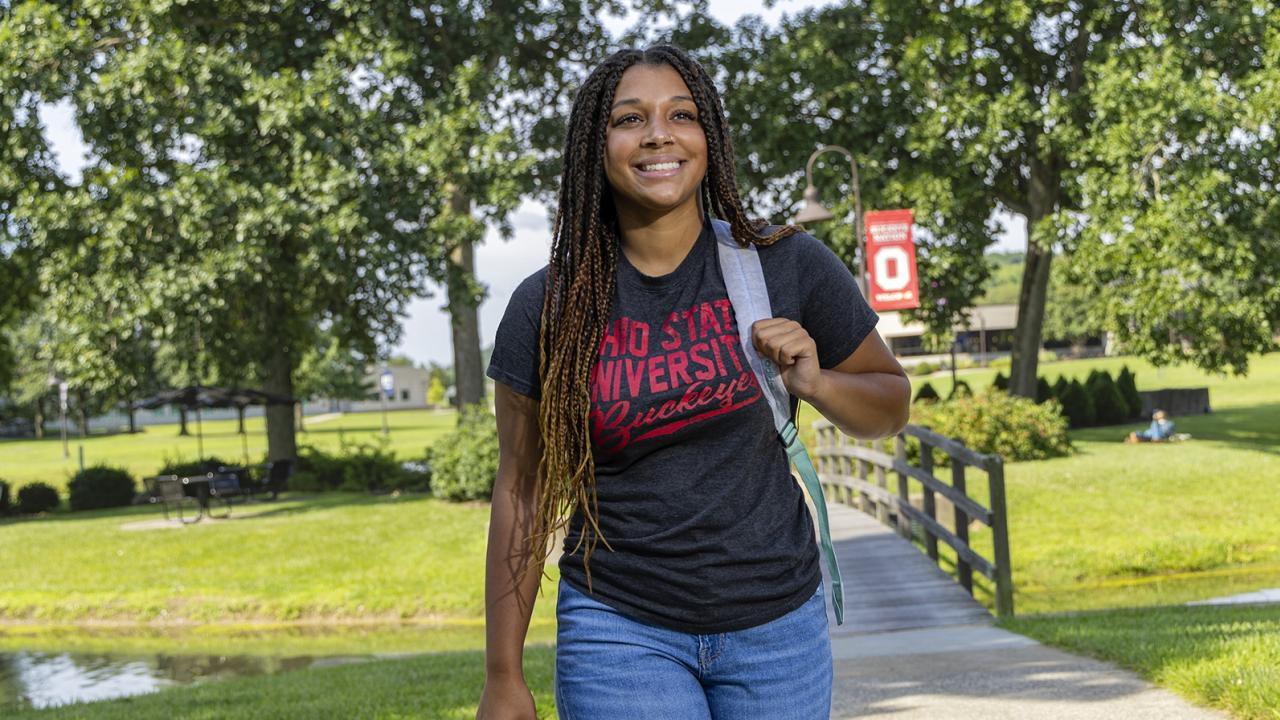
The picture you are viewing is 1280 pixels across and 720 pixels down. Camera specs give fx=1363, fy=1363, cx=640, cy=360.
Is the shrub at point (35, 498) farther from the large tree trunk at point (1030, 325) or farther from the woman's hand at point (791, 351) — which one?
the woman's hand at point (791, 351)

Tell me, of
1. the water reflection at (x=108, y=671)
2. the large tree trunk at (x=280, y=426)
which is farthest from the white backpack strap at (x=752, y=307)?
the large tree trunk at (x=280, y=426)

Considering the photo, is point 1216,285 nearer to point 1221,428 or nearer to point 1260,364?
point 1221,428

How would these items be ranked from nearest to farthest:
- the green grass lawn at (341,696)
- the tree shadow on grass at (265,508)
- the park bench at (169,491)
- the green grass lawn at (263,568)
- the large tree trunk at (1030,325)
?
the green grass lawn at (341,696), the green grass lawn at (263,568), the park bench at (169,491), the tree shadow on grass at (265,508), the large tree trunk at (1030,325)

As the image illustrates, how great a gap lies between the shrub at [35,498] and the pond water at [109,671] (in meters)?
15.9

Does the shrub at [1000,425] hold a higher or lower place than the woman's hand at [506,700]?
lower

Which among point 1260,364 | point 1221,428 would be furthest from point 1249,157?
point 1260,364

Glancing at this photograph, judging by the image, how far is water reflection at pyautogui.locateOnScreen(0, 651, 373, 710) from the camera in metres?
11.3

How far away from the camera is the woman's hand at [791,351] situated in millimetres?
2330

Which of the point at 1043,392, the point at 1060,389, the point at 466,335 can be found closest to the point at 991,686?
the point at 466,335

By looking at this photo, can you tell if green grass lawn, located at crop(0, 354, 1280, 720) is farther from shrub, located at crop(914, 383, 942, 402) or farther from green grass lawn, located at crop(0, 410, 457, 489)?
green grass lawn, located at crop(0, 410, 457, 489)

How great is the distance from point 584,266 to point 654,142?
267 mm

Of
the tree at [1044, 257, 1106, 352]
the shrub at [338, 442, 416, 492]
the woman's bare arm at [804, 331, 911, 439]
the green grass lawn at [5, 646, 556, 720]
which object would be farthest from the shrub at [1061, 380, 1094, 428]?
the tree at [1044, 257, 1106, 352]

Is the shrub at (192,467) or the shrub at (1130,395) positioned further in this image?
the shrub at (1130,395)

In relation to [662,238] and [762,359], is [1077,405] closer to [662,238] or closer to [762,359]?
[662,238]
